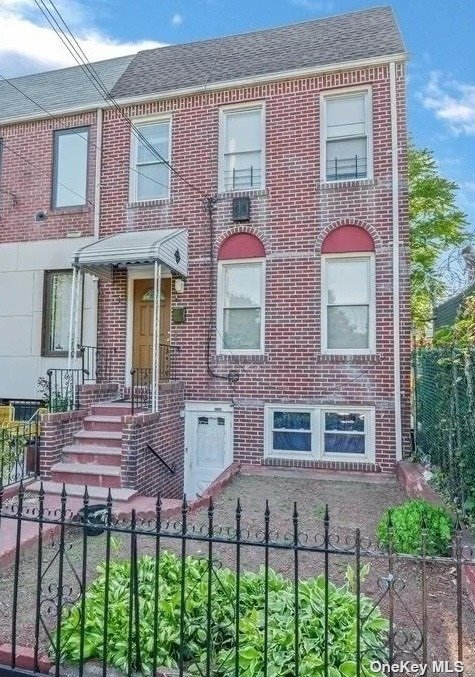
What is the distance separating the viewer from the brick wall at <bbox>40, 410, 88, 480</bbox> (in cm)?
716

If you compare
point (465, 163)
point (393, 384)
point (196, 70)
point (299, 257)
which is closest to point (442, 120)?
point (465, 163)

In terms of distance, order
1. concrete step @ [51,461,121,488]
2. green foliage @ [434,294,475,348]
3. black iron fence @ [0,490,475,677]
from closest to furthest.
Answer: black iron fence @ [0,490,475,677] < green foliage @ [434,294,475,348] < concrete step @ [51,461,121,488]

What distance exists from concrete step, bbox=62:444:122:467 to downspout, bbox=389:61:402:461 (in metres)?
4.64

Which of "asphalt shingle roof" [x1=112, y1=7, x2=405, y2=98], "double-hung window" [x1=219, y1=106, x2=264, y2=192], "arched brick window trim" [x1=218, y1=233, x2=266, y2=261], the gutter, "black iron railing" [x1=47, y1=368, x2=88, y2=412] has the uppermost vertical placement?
"asphalt shingle roof" [x1=112, y1=7, x2=405, y2=98]

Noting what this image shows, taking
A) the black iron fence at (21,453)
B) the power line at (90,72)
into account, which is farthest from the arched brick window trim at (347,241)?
the black iron fence at (21,453)

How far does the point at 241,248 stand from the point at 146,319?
8.03 ft

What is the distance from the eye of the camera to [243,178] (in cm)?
926

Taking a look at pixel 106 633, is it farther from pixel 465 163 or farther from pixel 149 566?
pixel 465 163

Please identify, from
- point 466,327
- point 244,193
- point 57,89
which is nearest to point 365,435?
point 466,327

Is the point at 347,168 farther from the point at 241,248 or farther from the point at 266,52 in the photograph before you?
the point at 266,52

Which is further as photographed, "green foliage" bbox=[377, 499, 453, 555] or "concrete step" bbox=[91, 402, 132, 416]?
"concrete step" bbox=[91, 402, 132, 416]

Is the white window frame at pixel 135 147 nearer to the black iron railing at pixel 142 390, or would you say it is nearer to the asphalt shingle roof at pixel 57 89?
the asphalt shingle roof at pixel 57 89

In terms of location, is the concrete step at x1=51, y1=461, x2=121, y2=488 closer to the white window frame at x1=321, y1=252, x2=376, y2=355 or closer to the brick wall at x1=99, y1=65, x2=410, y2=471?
the brick wall at x1=99, y1=65, x2=410, y2=471

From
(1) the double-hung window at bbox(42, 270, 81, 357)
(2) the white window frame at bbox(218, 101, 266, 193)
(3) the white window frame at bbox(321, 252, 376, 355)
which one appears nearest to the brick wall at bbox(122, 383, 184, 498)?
(3) the white window frame at bbox(321, 252, 376, 355)
